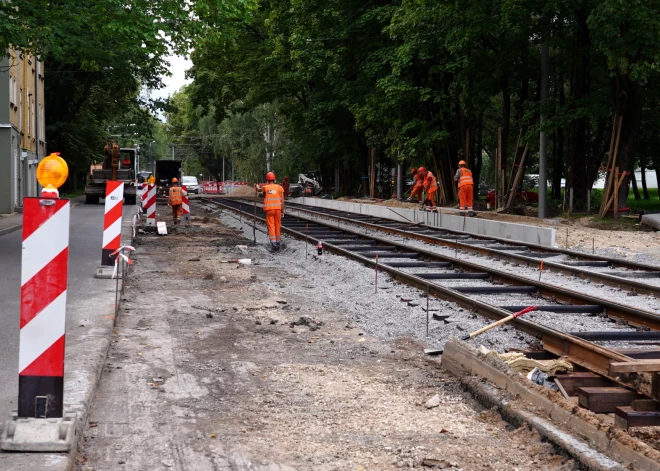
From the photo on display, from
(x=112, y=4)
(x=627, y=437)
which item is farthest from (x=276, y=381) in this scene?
(x=112, y=4)

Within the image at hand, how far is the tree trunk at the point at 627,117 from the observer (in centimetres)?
2475

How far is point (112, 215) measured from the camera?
13.0 meters

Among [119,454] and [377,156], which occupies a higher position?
[377,156]

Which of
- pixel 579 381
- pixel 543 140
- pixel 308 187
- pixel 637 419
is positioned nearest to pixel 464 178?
pixel 543 140

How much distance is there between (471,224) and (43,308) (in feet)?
70.0

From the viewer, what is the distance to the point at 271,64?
46906mm

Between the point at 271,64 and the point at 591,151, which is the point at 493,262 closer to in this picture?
the point at 591,151

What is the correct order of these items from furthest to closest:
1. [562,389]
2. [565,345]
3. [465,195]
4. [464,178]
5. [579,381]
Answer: [465,195]
[464,178]
[565,345]
[579,381]
[562,389]

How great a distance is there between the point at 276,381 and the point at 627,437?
9.99 ft

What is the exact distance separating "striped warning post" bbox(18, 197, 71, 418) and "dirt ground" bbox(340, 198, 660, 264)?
13.7m

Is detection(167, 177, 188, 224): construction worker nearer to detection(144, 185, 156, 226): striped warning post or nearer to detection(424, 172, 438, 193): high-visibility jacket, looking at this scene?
detection(144, 185, 156, 226): striped warning post

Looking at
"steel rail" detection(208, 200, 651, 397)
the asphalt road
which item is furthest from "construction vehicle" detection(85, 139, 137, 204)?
"steel rail" detection(208, 200, 651, 397)

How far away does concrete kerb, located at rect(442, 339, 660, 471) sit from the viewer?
4.64 metres

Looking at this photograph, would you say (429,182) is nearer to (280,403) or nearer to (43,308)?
(280,403)
